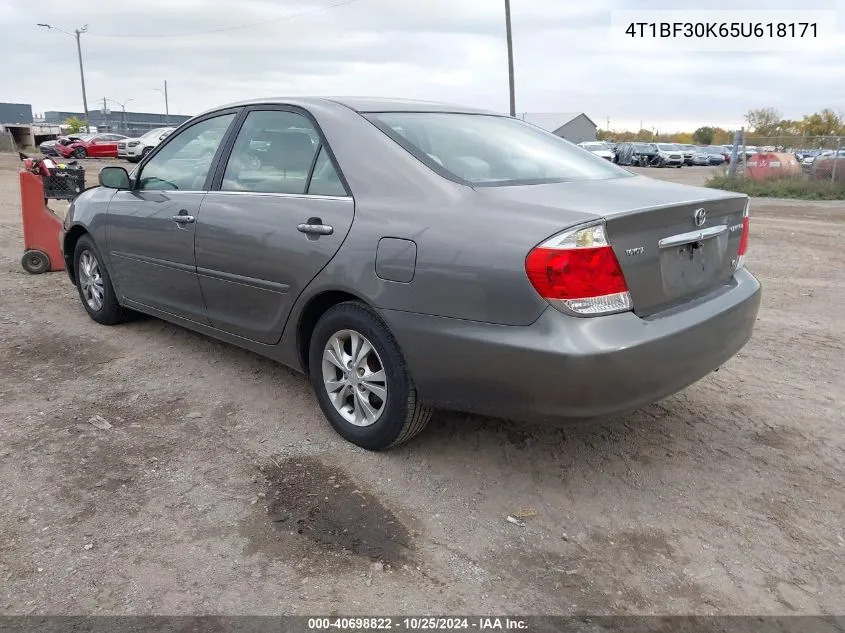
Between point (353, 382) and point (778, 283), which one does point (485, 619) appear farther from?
point (778, 283)

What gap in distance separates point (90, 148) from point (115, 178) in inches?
1348

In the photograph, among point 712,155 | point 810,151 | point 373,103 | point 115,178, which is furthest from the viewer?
point 712,155

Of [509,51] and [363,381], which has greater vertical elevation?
[509,51]

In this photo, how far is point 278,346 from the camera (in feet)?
12.1

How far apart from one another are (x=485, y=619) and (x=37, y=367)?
353cm

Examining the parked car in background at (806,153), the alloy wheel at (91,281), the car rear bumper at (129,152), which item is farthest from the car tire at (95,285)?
the car rear bumper at (129,152)

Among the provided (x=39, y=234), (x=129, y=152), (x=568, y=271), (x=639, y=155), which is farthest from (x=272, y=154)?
(x=639, y=155)

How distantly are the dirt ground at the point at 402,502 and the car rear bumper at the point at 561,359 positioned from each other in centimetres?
48

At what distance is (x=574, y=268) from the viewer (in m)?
2.56

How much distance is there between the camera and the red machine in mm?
7023

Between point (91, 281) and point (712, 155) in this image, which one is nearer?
point (91, 281)

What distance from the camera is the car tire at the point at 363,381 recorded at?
10.0 ft

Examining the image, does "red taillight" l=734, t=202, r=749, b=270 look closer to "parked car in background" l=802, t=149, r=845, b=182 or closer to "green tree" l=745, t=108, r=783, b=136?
"parked car in background" l=802, t=149, r=845, b=182

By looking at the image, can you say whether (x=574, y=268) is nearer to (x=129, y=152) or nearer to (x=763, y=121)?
(x=129, y=152)
